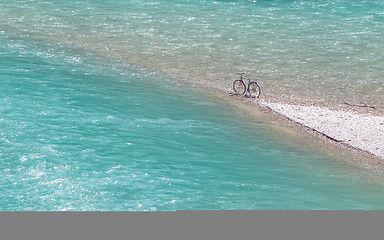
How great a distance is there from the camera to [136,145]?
2873 centimetres

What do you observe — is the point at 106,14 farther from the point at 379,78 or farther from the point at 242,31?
the point at 379,78

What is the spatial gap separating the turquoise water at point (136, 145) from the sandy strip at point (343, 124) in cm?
247

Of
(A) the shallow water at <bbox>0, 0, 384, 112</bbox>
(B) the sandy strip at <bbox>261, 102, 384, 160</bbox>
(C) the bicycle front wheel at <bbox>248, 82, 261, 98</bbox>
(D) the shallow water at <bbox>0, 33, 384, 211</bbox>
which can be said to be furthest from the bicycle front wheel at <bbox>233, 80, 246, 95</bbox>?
(B) the sandy strip at <bbox>261, 102, 384, 160</bbox>

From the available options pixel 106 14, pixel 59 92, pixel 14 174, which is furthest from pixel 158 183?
pixel 106 14

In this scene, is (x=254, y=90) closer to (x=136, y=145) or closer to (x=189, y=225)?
(x=136, y=145)

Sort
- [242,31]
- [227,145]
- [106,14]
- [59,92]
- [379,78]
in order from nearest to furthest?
[227,145], [59,92], [379,78], [242,31], [106,14]

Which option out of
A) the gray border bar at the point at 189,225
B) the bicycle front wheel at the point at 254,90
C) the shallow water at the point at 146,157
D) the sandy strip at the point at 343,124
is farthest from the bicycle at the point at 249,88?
the gray border bar at the point at 189,225

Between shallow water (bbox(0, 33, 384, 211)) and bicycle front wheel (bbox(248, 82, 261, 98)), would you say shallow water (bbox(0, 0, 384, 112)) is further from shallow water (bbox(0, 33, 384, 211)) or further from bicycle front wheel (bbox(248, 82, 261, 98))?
shallow water (bbox(0, 33, 384, 211))

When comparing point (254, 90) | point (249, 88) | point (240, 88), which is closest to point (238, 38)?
point (240, 88)

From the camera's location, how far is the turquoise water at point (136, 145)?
78.8 ft

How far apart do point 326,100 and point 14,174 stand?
71.4 feet

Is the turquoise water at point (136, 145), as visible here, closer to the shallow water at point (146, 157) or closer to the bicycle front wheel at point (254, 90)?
the shallow water at point (146, 157)

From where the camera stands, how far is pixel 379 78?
4291 centimetres

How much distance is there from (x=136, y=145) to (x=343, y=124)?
1261cm
